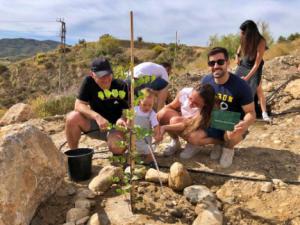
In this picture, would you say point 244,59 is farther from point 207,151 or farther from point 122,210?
point 122,210

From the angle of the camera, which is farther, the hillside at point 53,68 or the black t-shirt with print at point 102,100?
the hillside at point 53,68

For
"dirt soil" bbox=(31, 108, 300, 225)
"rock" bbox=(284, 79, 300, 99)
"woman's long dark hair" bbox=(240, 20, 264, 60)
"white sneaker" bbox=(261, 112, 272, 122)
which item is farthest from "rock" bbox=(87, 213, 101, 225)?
"rock" bbox=(284, 79, 300, 99)

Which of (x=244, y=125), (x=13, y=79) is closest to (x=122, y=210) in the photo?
(x=244, y=125)

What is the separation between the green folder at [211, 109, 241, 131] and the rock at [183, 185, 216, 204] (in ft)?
2.29

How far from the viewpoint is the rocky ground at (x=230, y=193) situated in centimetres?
313

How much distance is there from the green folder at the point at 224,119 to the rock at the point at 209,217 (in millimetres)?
965

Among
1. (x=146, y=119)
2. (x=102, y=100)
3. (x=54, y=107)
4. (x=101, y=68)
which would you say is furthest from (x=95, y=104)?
(x=54, y=107)

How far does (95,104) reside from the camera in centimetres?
427

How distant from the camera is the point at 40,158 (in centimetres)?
319

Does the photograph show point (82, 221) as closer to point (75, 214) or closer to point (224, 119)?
point (75, 214)

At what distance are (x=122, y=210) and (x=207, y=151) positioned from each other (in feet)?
4.88

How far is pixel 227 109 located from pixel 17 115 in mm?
4650

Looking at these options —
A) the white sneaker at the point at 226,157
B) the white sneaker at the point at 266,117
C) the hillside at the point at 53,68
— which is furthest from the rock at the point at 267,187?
the hillside at the point at 53,68

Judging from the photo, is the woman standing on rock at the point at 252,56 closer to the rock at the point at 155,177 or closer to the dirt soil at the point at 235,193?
the dirt soil at the point at 235,193
